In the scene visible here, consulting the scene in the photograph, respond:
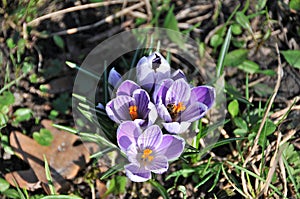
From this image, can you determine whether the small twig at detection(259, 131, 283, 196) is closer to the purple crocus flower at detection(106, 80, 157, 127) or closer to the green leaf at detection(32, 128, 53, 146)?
the purple crocus flower at detection(106, 80, 157, 127)

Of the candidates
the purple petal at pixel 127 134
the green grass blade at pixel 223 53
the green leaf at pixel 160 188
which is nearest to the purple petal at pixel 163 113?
the purple petal at pixel 127 134

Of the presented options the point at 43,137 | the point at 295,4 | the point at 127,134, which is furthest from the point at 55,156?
the point at 295,4

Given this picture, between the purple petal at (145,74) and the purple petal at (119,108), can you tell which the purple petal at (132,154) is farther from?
the purple petal at (145,74)

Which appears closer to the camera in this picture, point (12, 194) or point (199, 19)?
point (12, 194)

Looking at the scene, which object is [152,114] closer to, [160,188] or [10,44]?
[160,188]

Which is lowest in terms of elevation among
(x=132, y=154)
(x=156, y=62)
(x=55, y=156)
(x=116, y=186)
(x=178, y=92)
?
(x=116, y=186)
